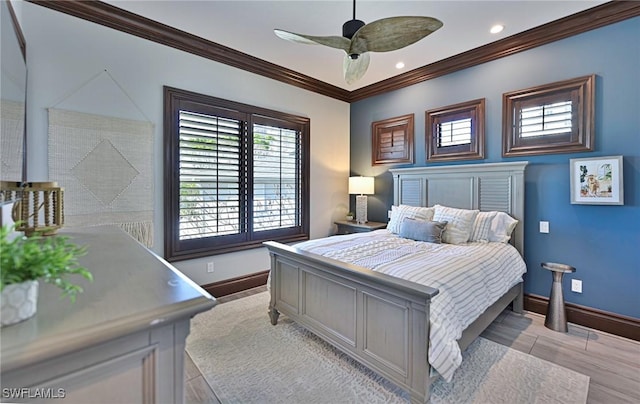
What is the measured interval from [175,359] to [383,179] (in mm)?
4241

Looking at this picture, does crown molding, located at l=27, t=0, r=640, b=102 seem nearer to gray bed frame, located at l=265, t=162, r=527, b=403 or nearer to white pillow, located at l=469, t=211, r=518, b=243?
gray bed frame, located at l=265, t=162, r=527, b=403

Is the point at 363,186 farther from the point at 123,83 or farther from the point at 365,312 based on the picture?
the point at 123,83

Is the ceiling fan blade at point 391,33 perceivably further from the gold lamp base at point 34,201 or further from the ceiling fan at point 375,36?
the gold lamp base at point 34,201

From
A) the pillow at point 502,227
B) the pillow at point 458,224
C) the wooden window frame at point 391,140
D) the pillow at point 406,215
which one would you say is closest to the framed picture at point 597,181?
the pillow at point 502,227

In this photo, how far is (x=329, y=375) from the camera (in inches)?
82.5

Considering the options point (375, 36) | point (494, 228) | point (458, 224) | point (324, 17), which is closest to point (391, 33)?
point (375, 36)

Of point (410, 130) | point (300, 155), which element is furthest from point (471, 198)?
point (300, 155)

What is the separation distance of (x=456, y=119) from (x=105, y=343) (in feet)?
13.5

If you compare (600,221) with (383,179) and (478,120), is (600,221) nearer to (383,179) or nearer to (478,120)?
(478,120)

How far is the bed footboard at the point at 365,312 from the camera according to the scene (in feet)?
5.68

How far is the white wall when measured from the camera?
2453 mm

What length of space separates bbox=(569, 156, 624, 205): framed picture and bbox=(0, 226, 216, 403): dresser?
11.5ft

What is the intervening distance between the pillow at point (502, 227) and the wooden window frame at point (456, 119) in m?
0.82

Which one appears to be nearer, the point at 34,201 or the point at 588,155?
the point at 34,201
